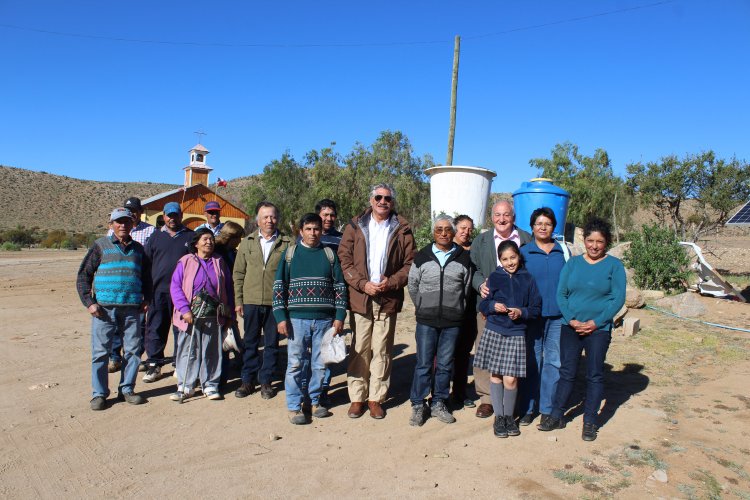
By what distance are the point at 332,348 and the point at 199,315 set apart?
50.2 inches

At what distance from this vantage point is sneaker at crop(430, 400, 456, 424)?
436 centimetres

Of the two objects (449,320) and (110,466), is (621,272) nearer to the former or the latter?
(449,320)

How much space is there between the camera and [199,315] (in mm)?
4676

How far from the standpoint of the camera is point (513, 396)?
4.11 metres

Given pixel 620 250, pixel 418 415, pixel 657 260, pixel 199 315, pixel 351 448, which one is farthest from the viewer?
pixel 620 250

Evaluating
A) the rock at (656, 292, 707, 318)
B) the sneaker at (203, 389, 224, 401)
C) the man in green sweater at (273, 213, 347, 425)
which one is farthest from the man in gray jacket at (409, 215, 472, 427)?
the rock at (656, 292, 707, 318)

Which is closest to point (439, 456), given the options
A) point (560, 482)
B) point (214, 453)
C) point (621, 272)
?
point (560, 482)

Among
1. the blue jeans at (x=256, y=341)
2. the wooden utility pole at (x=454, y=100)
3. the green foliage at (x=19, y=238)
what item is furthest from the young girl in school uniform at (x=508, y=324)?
the green foliage at (x=19, y=238)

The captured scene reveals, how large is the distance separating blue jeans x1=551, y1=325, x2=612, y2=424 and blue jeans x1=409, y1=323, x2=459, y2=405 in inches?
34.1

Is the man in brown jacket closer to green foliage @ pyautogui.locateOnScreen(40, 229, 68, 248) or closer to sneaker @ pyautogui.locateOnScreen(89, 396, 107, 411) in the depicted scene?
sneaker @ pyautogui.locateOnScreen(89, 396, 107, 411)

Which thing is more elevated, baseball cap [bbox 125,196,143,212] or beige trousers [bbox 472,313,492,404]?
baseball cap [bbox 125,196,143,212]

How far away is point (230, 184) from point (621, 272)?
241 feet

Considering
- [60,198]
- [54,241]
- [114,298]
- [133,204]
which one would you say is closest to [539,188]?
[133,204]

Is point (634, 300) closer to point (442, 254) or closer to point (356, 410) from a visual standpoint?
point (442, 254)
